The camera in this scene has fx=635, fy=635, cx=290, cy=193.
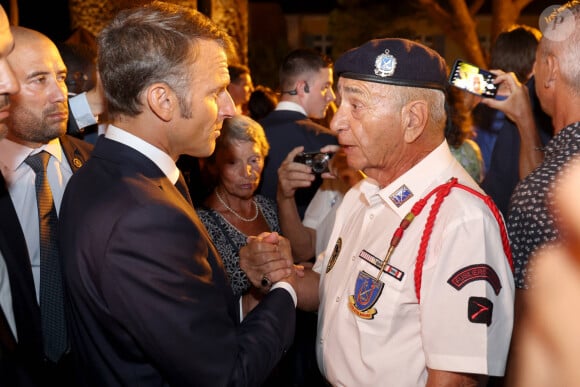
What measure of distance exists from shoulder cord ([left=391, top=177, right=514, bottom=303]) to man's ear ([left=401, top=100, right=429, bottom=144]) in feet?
0.68

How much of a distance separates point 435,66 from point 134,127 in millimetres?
997

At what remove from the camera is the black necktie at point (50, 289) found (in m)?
2.43

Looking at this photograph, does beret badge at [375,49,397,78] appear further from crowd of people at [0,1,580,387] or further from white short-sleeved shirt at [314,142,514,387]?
white short-sleeved shirt at [314,142,514,387]

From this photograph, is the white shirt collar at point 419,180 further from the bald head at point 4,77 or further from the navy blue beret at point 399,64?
the bald head at point 4,77

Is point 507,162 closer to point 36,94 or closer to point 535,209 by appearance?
point 535,209

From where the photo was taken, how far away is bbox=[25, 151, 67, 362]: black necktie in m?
2.43

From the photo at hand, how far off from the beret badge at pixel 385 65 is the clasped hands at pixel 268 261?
0.71 metres

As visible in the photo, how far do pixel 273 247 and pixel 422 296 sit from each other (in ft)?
2.09

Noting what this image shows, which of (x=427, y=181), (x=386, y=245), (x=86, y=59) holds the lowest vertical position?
(x=86, y=59)

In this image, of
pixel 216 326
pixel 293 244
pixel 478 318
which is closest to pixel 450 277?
pixel 478 318

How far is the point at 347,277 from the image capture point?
217 centimetres

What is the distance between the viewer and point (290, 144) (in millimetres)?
4500

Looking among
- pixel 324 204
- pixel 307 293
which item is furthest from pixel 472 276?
pixel 324 204

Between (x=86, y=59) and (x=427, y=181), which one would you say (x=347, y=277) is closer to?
(x=427, y=181)
